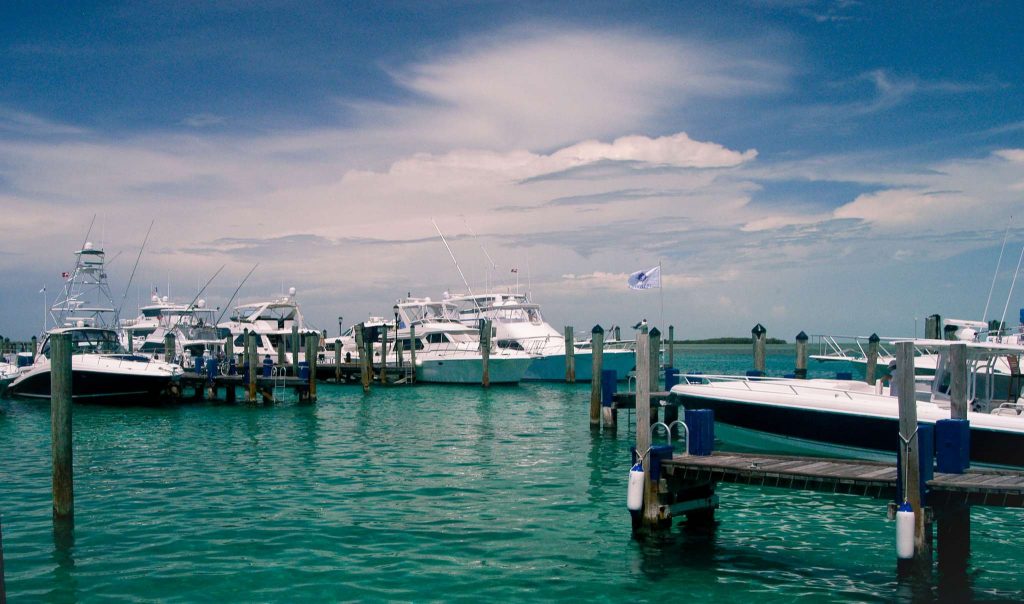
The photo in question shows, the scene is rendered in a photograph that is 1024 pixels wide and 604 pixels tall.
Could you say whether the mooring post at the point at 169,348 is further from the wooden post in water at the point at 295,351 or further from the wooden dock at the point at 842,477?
the wooden dock at the point at 842,477

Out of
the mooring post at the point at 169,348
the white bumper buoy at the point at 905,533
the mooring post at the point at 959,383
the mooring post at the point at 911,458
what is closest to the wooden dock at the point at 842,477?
the mooring post at the point at 911,458

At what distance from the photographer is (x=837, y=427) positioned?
16.7m

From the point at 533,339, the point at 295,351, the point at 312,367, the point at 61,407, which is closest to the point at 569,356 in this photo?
the point at 533,339

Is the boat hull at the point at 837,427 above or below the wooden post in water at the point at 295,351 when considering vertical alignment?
below

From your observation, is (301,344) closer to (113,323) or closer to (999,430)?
(113,323)

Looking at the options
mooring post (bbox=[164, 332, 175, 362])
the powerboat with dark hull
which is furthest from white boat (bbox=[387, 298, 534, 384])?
the powerboat with dark hull

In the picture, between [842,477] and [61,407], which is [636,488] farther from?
[61,407]

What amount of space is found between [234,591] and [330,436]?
46.5ft

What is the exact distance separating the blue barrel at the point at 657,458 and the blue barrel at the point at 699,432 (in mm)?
553

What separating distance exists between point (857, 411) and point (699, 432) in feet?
19.4

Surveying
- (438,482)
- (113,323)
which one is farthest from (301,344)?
(438,482)

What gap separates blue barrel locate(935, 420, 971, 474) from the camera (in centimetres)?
1048

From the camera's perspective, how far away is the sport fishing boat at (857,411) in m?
14.4

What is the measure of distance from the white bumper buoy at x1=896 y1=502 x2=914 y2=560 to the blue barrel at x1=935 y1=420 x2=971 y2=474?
1.27 meters
